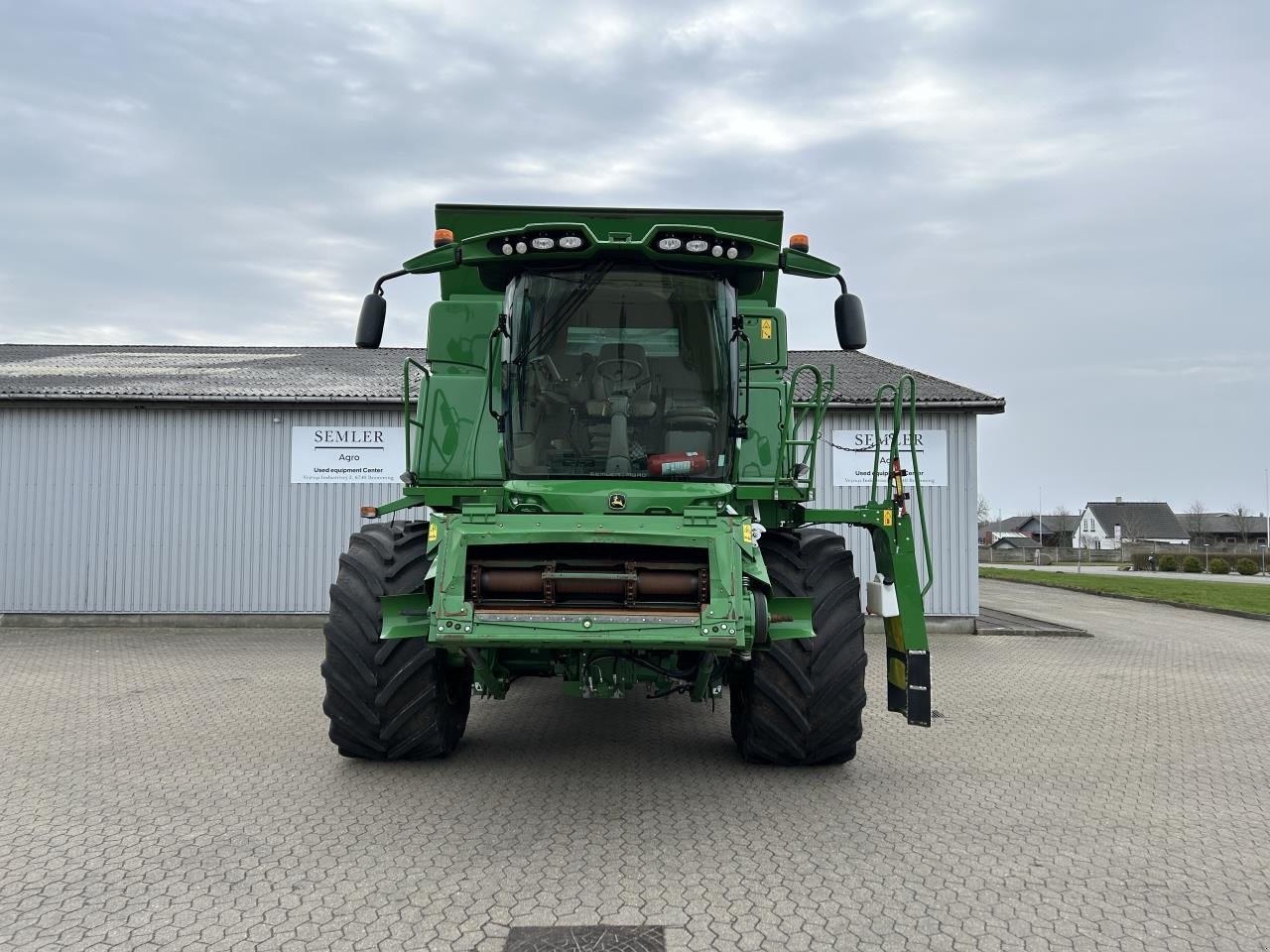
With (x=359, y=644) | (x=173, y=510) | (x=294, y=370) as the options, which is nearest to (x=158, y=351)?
(x=294, y=370)

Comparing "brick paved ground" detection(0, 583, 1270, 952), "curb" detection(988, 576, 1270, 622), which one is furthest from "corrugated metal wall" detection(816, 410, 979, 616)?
"curb" detection(988, 576, 1270, 622)

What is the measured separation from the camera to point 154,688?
890 centimetres

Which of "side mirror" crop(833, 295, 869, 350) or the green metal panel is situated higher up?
the green metal panel

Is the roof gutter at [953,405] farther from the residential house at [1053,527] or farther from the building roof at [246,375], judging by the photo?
the residential house at [1053,527]

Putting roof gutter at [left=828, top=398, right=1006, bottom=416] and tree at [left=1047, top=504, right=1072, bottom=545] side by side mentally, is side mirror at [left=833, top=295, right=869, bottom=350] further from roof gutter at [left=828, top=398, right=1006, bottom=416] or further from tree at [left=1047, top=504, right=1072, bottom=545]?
tree at [left=1047, top=504, right=1072, bottom=545]

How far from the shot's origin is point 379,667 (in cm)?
534

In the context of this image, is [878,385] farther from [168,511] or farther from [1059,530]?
[1059,530]

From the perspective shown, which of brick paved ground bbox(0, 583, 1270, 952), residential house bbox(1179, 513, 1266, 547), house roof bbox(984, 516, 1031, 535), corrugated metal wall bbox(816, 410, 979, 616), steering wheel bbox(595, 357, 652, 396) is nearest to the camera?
brick paved ground bbox(0, 583, 1270, 952)

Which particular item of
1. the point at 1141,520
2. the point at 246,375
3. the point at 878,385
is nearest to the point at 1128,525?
the point at 1141,520

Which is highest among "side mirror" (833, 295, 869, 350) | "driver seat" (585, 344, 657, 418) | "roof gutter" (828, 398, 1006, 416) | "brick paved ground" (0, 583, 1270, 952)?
"roof gutter" (828, 398, 1006, 416)

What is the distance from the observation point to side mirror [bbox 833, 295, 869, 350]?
5.83m

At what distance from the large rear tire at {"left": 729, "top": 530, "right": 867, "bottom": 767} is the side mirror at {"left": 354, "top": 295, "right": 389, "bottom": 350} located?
2722mm

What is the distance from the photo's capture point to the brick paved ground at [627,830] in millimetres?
3650

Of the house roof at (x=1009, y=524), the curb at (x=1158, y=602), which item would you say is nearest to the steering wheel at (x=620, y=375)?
the curb at (x=1158, y=602)
